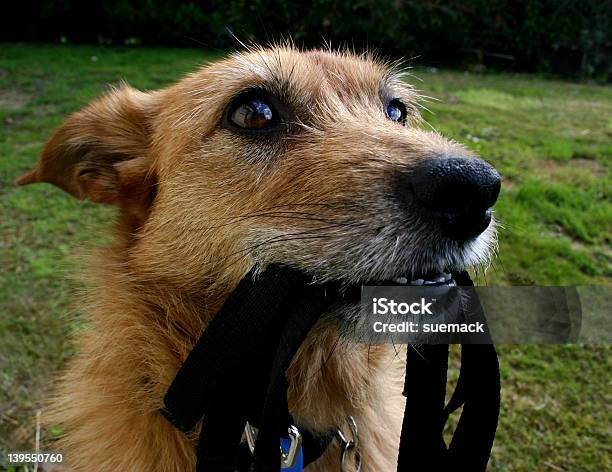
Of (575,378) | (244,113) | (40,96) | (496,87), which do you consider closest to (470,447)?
(244,113)

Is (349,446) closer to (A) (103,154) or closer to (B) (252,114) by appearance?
(B) (252,114)

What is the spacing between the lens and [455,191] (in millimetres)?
1446

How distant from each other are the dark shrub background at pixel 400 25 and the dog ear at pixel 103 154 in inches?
445

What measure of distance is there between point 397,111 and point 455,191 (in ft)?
4.35

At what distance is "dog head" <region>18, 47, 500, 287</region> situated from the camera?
4.94 ft

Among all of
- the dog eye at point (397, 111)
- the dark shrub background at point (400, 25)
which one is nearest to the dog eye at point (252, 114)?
the dog eye at point (397, 111)

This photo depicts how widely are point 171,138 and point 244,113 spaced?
0.37 meters

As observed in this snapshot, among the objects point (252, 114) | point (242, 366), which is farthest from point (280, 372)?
point (252, 114)

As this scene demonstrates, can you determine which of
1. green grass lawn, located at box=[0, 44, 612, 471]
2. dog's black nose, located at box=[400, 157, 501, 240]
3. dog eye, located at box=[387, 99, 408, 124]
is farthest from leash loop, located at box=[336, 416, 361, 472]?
dog eye, located at box=[387, 99, 408, 124]

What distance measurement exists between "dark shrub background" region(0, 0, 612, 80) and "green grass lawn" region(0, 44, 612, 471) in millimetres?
4121

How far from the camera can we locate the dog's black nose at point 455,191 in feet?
4.75

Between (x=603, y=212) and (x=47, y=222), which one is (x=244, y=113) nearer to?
(x=47, y=222)

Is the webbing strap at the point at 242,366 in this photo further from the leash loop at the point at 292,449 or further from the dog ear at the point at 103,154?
the dog ear at the point at 103,154

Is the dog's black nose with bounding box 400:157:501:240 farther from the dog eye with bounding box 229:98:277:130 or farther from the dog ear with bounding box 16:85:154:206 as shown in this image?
the dog ear with bounding box 16:85:154:206
